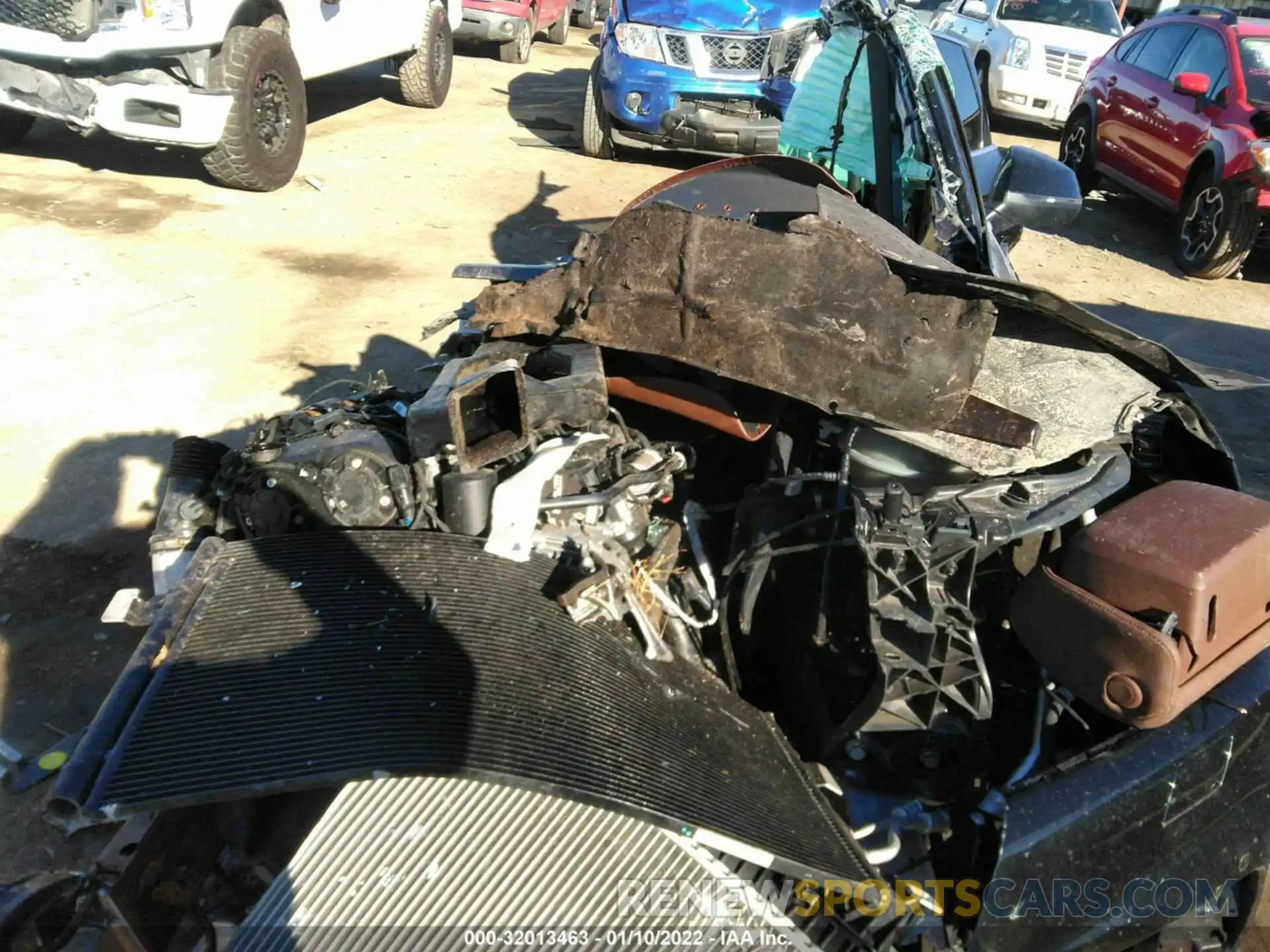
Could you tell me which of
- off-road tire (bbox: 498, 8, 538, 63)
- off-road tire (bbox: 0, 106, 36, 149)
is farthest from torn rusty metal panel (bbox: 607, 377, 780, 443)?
off-road tire (bbox: 498, 8, 538, 63)

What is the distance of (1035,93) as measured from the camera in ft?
34.1

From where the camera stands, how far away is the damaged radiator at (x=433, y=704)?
1.42m

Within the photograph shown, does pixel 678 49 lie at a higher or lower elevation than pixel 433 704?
higher

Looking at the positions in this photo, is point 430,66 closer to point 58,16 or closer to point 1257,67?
point 58,16

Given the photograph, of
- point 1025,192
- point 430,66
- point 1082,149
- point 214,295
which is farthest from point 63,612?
point 1082,149

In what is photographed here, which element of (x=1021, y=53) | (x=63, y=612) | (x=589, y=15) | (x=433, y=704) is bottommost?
(x=63, y=612)

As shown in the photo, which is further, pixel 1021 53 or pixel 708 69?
pixel 1021 53

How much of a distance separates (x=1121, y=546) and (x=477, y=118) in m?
9.30

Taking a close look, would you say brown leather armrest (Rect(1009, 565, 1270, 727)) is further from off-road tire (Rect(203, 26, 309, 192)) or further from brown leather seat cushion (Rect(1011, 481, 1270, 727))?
off-road tire (Rect(203, 26, 309, 192))

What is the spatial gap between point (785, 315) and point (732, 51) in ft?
20.9

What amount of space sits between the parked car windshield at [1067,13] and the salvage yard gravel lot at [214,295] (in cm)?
306

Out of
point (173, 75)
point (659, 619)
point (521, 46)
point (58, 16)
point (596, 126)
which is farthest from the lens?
point (521, 46)

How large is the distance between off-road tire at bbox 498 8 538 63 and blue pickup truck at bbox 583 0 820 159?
5.33 metres

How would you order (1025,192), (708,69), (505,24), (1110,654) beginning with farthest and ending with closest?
(505,24)
(708,69)
(1025,192)
(1110,654)
